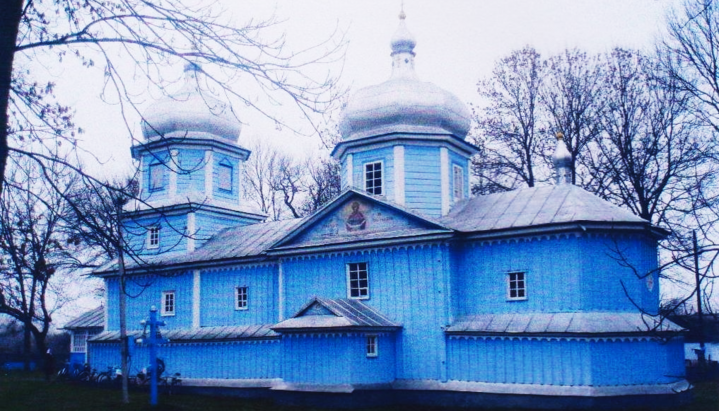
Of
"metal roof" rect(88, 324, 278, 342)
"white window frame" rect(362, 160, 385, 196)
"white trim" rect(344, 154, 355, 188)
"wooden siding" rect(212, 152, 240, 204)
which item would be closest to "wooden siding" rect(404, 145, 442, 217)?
"white window frame" rect(362, 160, 385, 196)

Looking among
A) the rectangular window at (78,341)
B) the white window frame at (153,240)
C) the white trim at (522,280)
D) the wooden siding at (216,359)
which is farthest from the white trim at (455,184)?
the rectangular window at (78,341)

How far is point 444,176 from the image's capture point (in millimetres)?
21797

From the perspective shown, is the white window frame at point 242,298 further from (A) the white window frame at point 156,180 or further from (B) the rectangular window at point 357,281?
(A) the white window frame at point 156,180

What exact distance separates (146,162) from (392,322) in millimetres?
12641

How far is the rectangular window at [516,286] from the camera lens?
1883cm

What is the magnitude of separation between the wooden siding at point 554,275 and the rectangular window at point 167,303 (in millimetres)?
11113

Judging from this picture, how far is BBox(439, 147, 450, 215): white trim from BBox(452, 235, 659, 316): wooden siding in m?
2.15

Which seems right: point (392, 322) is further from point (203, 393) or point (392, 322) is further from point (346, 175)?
point (203, 393)

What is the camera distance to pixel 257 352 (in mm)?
22828

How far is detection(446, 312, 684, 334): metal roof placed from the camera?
1744cm

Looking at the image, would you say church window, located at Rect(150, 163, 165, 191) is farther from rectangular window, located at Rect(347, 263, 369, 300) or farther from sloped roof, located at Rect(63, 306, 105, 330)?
rectangular window, located at Rect(347, 263, 369, 300)

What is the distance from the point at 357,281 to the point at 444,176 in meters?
4.04

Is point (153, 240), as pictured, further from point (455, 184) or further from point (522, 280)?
point (522, 280)

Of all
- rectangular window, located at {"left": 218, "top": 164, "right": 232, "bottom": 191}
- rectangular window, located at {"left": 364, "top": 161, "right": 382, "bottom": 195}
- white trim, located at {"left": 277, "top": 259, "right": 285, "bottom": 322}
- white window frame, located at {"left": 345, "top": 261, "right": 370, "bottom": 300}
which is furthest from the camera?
rectangular window, located at {"left": 218, "top": 164, "right": 232, "bottom": 191}
